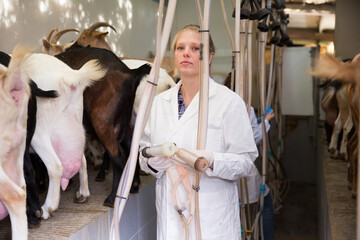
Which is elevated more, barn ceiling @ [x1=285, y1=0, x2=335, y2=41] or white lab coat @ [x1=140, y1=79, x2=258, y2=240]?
barn ceiling @ [x1=285, y1=0, x2=335, y2=41]

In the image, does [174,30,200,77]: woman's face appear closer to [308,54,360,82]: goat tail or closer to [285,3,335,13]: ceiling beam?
[308,54,360,82]: goat tail

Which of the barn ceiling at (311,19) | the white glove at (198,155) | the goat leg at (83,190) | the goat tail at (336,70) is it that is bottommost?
the goat leg at (83,190)

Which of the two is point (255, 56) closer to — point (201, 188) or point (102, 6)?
point (102, 6)

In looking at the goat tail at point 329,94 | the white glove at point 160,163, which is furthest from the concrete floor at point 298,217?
the white glove at point 160,163

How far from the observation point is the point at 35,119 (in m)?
2.28

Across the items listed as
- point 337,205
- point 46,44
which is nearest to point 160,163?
point 337,205

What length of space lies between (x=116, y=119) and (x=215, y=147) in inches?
42.0

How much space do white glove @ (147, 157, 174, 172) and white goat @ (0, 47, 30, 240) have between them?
0.59 meters

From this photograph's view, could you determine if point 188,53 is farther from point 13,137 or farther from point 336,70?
point 13,137

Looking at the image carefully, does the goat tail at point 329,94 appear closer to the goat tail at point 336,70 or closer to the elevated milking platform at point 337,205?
the elevated milking platform at point 337,205

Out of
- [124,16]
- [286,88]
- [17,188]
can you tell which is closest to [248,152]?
[17,188]

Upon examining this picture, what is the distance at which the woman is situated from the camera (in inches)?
75.4

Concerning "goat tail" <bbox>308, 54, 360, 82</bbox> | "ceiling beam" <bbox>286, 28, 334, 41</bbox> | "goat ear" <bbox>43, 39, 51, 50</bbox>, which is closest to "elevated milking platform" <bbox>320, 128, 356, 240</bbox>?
"goat tail" <bbox>308, 54, 360, 82</bbox>

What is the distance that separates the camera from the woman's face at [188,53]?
1.90m
